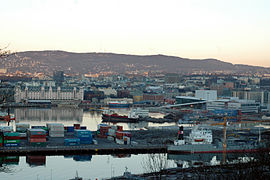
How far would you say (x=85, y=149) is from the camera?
10.4m

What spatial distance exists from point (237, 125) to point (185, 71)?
62519 millimetres

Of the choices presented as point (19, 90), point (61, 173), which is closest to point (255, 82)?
point (19, 90)

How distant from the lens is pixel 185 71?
78938 mm

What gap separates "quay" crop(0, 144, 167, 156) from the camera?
1002 centimetres

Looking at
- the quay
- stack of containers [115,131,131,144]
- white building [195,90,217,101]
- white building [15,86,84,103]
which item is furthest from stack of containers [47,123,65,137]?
white building [15,86,84,103]

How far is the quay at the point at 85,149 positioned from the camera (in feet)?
32.9

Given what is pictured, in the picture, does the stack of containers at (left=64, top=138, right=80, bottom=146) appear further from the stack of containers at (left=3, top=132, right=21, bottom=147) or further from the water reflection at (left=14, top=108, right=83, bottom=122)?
the water reflection at (left=14, top=108, right=83, bottom=122)

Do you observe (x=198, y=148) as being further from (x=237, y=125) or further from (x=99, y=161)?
(x=237, y=125)

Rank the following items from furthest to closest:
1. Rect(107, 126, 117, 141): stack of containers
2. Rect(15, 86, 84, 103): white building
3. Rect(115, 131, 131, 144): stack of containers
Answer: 1. Rect(15, 86, 84, 103): white building
2. Rect(107, 126, 117, 141): stack of containers
3. Rect(115, 131, 131, 144): stack of containers

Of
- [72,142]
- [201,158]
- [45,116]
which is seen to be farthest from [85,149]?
[45,116]

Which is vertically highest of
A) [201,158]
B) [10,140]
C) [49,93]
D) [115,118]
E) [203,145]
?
[10,140]

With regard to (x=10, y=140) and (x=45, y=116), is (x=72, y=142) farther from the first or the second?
(x=45, y=116)

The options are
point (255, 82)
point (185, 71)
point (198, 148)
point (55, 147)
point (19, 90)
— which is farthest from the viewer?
point (185, 71)

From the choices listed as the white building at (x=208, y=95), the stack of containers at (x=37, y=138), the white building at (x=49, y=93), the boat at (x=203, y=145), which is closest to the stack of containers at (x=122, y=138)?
the boat at (x=203, y=145)
